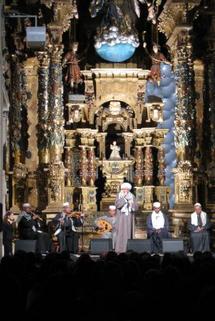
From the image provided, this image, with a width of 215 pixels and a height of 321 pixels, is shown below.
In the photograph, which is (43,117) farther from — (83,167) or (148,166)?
(148,166)

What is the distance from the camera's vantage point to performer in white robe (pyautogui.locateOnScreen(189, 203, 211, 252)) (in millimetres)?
19703

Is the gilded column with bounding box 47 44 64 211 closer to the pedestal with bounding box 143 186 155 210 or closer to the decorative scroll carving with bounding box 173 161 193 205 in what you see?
the pedestal with bounding box 143 186 155 210

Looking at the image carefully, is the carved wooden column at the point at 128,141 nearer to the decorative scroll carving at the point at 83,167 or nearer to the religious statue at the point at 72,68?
the decorative scroll carving at the point at 83,167

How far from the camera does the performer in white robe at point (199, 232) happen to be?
776 inches

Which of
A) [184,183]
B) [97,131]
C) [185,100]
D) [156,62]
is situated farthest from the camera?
[156,62]

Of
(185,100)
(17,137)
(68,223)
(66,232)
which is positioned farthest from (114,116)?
(66,232)

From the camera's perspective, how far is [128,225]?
61.4 feet

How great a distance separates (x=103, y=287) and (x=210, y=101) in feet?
61.6

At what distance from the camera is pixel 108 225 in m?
20.7

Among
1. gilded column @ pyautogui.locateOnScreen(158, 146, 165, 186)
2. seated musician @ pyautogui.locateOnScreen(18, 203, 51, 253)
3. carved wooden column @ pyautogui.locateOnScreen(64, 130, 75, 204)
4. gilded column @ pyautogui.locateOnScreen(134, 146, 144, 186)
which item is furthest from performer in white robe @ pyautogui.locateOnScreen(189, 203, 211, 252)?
carved wooden column @ pyautogui.locateOnScreen(64, 130, 75, 204)

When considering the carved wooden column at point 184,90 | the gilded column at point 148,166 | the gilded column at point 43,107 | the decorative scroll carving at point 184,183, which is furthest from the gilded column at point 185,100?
the gilded column at point 43,107

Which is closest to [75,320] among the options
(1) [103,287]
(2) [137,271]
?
(1) [103,287]

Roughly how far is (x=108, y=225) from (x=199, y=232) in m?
2.65

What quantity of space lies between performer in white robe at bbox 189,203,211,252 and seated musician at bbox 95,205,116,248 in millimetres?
2248
